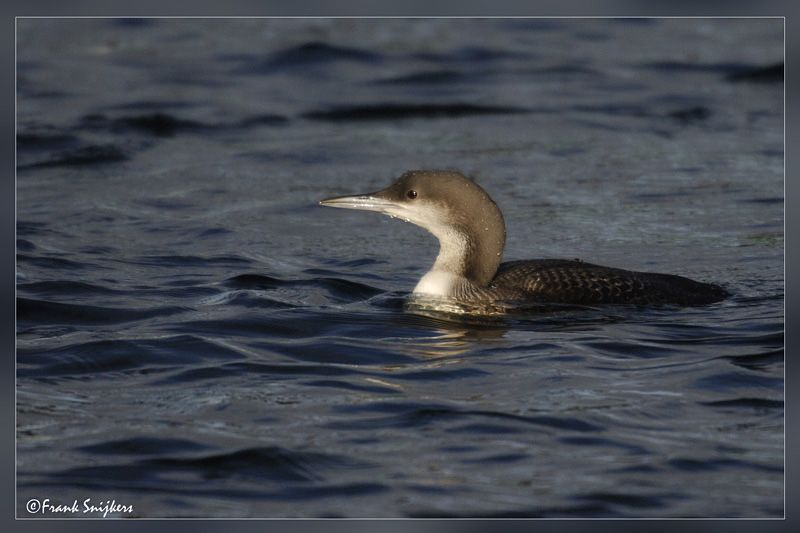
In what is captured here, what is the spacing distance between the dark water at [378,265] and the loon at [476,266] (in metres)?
0.16

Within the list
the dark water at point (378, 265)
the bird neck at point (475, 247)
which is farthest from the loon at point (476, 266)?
the dark water at point (378, 265)

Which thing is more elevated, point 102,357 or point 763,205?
point 763,205

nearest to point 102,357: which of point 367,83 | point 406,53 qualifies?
point 367,83

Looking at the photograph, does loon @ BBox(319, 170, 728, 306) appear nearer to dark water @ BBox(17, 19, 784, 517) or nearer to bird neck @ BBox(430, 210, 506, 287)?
bird neck @ BBox(430, 210, 506, 287)

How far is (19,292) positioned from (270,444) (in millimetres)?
2928

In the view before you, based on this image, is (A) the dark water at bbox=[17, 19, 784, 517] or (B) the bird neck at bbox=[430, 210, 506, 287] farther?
(B) the bird neck at bbox=[430, 210, 506, 287]

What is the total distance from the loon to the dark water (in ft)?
0.53

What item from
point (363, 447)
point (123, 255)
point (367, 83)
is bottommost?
point (363, 447)

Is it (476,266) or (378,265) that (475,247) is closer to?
(476,266)

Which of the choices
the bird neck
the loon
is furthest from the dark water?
the bird neck

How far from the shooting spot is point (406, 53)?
1614 cm

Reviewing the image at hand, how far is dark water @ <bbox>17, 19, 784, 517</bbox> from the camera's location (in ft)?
17.7

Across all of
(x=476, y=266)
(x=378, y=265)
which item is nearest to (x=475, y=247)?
(x=476, y=266)

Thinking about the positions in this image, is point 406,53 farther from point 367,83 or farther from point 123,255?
point 123,255
